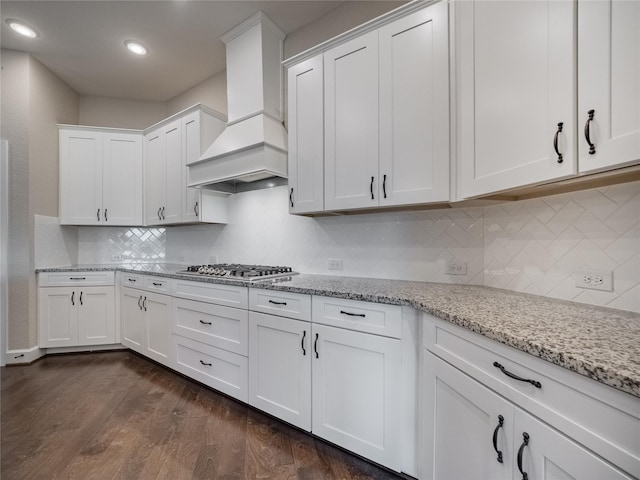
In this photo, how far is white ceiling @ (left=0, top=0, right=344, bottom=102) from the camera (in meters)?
2.19

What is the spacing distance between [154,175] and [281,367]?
265cm

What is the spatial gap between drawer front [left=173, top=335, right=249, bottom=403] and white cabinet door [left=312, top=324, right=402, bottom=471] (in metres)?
0.62

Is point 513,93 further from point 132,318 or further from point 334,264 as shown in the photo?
point 132,318

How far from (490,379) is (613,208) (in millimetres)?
850

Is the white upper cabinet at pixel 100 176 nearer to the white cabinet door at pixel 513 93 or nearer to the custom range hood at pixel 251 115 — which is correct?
the custom range hood at pixel 251 115

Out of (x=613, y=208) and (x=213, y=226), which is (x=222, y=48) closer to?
(x=213, y=226)

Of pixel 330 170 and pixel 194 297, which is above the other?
pixel 330 170

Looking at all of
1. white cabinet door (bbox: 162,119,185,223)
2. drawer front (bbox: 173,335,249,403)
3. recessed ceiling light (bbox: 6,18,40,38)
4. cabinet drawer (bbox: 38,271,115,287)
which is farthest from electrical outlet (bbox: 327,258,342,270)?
recessed ceiling light (bbox: 6,18,40,38)

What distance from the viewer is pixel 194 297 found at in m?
2.22

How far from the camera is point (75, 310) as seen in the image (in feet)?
9.61

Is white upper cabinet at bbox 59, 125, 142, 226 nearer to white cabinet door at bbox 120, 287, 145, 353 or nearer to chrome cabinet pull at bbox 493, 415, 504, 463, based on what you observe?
white cabinet door at bbox 120, 287, 145, 353

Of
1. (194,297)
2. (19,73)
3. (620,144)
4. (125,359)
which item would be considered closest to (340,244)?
(194,297)

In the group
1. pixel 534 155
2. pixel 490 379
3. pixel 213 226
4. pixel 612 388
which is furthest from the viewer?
pixel 213 226

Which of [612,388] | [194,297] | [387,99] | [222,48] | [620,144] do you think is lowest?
[194,297]
